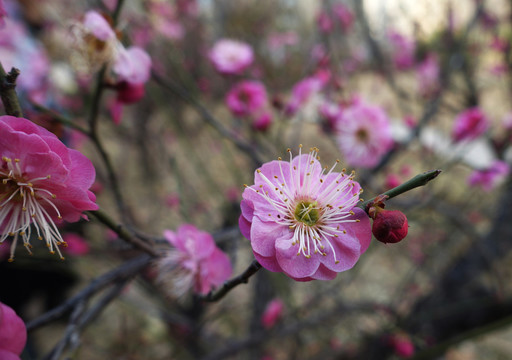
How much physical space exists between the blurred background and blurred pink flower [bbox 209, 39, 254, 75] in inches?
1.4

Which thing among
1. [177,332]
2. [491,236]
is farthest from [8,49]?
[491,236]

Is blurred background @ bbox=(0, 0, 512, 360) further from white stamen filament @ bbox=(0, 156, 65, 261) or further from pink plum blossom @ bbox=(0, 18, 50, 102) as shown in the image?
white stamen filament @ bbox=(0, 156, 65, 261)

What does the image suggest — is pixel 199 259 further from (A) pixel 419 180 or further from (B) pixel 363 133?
(B) pixel 363 133

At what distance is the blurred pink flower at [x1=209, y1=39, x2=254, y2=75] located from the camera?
1356 millimetres

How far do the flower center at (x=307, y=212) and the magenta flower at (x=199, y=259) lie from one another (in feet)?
0.65

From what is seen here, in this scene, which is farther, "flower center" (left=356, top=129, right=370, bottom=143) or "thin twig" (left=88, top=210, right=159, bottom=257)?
"flower center" (left=356, top=129, right=370, bottom=143)

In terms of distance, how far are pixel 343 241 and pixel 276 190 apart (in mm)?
108

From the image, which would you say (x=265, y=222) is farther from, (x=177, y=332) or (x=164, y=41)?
(x=164, y=41)

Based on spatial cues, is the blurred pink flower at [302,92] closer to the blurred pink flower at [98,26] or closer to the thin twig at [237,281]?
the blurred pink flower at [98,26]

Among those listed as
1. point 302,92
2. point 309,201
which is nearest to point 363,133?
point 302,92

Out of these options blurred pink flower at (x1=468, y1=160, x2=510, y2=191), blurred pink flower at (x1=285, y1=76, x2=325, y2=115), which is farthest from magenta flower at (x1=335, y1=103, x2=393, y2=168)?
blurred pink flower at (x1=468, y1=160, x2=510, y2=191)

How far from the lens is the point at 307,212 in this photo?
17.6 inches

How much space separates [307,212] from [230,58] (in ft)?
3.84

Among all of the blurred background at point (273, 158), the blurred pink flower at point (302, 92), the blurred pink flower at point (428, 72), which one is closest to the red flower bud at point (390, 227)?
the blurred background at point (273, 158)
